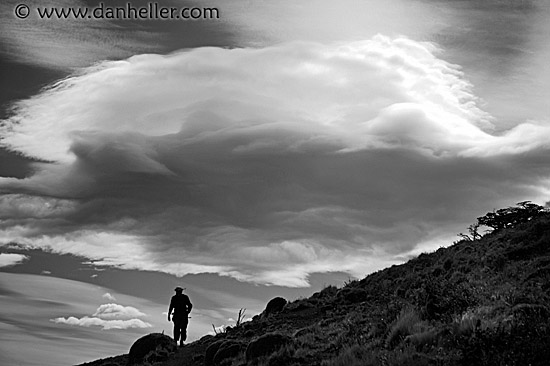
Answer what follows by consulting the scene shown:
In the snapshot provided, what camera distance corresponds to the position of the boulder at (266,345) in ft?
62.7

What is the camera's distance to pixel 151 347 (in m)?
27.7

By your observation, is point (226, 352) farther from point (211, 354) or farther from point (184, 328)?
point (184, 328)

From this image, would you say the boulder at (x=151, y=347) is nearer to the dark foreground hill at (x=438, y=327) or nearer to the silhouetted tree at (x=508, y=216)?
the dark foreground hill at (x=438, y=327)

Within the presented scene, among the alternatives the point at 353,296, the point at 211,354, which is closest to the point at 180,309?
the point at 211,354

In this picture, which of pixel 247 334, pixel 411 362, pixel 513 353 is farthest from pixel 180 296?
pixel 513 353

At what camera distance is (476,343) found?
12.6m

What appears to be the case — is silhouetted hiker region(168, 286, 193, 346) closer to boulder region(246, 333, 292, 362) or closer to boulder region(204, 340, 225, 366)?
boulder region(204, 340, 225, 366)

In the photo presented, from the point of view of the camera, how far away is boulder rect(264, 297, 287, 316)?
37.4 metres

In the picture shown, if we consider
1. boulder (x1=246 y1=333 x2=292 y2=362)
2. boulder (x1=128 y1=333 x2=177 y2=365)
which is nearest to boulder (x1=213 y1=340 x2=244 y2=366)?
boulder (x1=246 y1=333 x2=292 y2=362)

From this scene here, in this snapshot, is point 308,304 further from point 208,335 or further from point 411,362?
point 411,362

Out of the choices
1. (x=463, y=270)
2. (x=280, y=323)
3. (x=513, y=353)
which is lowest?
(x=513, y=353)

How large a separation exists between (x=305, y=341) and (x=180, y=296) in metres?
10.1

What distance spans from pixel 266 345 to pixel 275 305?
62.4 ft

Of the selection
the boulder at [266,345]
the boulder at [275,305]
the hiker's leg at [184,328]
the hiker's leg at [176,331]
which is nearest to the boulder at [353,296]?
the boulder at [275,305]
